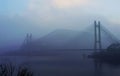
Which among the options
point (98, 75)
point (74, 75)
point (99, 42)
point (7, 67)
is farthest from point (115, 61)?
point (7, 67)

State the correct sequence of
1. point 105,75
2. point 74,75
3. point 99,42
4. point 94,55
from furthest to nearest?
point 94,55
point 99,42
point 105,75
point 74,75

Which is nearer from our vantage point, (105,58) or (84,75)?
(84,75)

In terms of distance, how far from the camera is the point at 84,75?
54.7ft

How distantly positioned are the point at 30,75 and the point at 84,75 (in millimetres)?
13035

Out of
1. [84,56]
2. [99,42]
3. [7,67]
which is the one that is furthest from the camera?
[84,56]

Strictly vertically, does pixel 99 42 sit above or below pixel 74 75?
above

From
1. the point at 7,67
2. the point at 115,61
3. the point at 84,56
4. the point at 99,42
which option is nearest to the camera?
the point at 7,67

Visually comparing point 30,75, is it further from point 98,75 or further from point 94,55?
point 94,55

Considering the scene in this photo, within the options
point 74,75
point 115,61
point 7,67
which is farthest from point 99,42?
point 7,67

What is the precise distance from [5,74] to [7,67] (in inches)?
12.8

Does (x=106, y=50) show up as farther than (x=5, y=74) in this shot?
Yes

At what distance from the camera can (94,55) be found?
35375 millimetres

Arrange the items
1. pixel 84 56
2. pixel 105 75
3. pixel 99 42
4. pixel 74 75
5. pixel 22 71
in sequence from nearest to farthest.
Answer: pixel 22 71 → pixel 74 75 → pixel 105 75 → pixel 99 42 → pixel 84 56

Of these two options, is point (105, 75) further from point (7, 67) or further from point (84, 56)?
point (84, 56)
